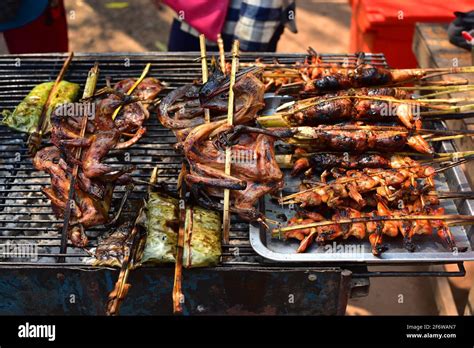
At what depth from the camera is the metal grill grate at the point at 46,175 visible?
4.36 metres

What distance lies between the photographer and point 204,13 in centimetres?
618

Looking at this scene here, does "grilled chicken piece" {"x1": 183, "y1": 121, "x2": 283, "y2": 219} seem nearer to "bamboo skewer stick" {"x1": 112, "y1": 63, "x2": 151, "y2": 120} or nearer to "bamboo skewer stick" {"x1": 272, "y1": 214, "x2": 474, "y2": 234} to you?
"bamboo skewer stick" {"x1": 272, "y1": 214, "x2": 474, "y2": 234}

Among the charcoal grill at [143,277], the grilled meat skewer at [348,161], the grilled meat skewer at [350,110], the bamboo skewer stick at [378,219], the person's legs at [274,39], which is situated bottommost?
the charcoal grill at [143,277]

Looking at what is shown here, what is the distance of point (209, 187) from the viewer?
14.4ft

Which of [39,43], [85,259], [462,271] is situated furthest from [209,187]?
[39,43]

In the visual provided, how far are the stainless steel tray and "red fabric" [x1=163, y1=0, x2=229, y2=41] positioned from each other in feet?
7.72

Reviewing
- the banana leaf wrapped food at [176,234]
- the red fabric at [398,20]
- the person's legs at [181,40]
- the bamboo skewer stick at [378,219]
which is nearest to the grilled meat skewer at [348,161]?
the bamboo skewer stick at [378,219]

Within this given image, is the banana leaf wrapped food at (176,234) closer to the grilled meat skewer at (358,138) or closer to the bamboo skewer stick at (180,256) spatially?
the bamboo skewer stick at (180,256)

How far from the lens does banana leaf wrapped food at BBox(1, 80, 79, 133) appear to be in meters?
5.15

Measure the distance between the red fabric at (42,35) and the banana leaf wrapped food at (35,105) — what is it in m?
2.12

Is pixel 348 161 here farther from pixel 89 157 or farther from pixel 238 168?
pixel 89 157

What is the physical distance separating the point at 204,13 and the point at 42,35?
2.63 metres

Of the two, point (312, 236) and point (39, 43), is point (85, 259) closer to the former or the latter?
point (312, 236)
